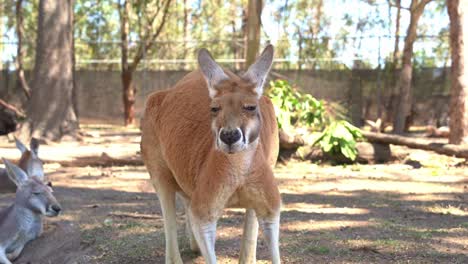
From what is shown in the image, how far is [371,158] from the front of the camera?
34.4 feet

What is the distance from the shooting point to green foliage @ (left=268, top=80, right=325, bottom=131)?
1082 centimetres

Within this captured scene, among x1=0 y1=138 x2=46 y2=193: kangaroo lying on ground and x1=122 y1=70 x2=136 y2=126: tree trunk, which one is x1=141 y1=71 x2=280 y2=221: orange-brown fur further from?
x1=122 y1=70 x2=136 y2=126: tree trunk

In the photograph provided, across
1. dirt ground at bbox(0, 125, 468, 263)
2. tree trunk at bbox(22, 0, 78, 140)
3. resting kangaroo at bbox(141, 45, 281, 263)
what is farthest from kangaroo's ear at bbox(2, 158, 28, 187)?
tree trunk at bbox(22, 0, 78, 140)

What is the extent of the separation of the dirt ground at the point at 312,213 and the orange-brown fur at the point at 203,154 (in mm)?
856

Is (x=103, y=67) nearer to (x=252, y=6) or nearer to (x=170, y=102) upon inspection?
(x=252, y=6)

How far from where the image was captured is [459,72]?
10180mm

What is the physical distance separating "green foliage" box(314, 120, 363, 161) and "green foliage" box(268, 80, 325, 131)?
74cm

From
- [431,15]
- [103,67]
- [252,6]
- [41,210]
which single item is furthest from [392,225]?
[431,15]

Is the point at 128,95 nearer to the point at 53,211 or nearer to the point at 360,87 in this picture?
the point at 360,87

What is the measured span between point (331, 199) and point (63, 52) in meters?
7.17

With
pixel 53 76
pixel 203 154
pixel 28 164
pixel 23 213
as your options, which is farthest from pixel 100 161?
pixel 203 154

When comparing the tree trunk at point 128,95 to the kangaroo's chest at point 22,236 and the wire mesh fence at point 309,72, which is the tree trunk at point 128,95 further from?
the kangaroo's chest at point 22,236

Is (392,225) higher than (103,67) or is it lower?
lower

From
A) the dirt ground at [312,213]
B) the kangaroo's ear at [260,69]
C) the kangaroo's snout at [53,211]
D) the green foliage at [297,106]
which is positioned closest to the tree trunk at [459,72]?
the dirt ground at [312,213]
